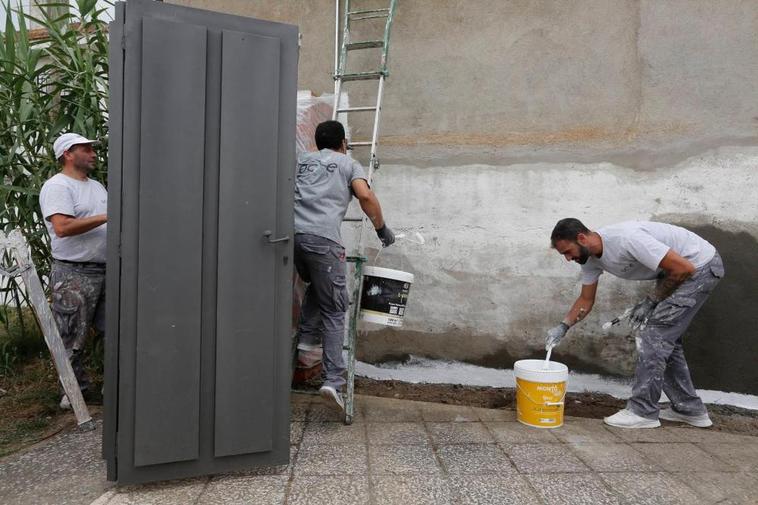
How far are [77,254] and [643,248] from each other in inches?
125

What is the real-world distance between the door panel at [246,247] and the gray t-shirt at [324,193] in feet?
1.81

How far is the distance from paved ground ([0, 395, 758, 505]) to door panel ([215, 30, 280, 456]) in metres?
0.29

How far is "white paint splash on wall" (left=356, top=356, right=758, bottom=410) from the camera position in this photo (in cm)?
349

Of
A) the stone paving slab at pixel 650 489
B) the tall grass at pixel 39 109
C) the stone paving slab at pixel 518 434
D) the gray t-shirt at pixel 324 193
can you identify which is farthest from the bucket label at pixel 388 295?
the tall grass at pixel 39 109

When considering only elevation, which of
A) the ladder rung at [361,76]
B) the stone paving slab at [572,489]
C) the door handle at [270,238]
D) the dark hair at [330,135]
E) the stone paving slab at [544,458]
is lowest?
the stone paving slab at [544,458]

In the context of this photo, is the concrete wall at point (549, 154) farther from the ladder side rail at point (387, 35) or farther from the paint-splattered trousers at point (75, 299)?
the paint-splattered trousers at point (75, 299)

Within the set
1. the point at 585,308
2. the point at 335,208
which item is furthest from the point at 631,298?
the point at 335,208

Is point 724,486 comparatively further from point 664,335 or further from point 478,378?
point 478,378

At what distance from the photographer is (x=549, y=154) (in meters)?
3.67

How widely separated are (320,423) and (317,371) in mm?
577

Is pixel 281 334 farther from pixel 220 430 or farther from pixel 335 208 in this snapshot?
pixel 335 208

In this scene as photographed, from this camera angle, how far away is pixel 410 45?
388 centimetres

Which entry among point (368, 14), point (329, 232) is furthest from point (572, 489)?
point (368, 14)

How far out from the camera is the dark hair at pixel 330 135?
3.03m
